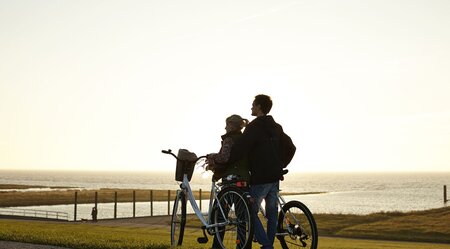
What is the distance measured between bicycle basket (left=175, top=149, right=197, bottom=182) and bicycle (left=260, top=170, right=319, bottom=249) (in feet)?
4.84

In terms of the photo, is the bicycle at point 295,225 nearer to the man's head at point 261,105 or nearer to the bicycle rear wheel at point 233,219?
the bicycle rear wheel at point 233,219

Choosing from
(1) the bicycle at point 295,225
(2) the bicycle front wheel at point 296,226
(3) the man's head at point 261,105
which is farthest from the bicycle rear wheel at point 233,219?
(3) the man's head at point 261,105

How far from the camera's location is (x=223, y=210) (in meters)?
9.25

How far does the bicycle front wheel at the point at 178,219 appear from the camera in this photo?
1016cm

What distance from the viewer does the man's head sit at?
29.5 feet

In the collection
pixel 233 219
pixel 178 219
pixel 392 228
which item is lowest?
pixel 392 228

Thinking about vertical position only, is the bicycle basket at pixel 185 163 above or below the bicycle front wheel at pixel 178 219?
above

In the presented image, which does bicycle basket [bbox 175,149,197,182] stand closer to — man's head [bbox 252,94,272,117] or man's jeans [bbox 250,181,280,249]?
man's jeans [bbox 250,181,280,249]

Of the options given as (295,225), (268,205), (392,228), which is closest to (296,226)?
(295,225)

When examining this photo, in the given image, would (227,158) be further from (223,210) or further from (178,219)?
(178,219)

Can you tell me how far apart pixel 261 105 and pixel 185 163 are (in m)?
1.81

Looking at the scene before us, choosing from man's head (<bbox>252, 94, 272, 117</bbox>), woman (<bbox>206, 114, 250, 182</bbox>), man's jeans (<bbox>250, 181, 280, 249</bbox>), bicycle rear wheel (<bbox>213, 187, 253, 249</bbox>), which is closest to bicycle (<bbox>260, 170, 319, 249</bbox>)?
man's jeans (<bbox>250, 181, 280, 249</bbox>)

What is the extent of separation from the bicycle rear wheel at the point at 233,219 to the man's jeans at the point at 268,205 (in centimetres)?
18

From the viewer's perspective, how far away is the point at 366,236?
37.3 metres
